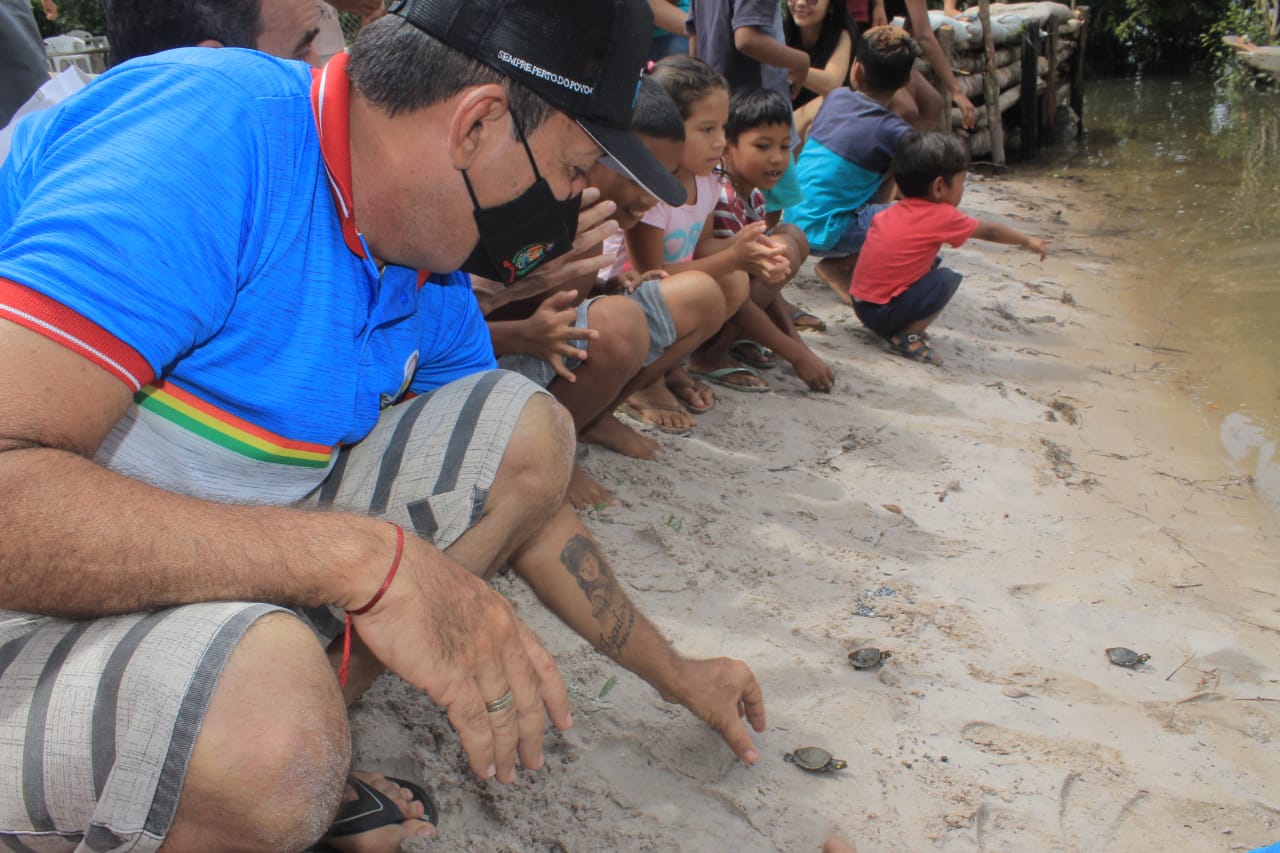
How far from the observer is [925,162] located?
4680mm

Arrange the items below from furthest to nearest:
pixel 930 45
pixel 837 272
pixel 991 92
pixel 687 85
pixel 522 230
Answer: pixel 991 92 < pixel 930 45 < pixel 837 272 < pixel 687 85 < pixel 522 230

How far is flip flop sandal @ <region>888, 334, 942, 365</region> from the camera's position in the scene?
Result: 4.65 metres

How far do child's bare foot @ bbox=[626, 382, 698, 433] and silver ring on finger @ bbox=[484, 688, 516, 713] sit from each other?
7.00 feet

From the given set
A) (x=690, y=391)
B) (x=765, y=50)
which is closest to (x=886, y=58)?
(x=765, y=50)

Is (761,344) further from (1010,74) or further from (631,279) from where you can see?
(1010,74)

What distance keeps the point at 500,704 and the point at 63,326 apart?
698mm

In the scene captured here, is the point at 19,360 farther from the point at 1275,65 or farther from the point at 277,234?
the point at 1275,65

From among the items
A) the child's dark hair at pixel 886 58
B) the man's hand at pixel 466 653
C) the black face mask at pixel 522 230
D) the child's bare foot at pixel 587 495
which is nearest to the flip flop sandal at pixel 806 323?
the child's dark hair at pixel 886 58

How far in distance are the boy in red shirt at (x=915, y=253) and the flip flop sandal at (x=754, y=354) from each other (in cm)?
70

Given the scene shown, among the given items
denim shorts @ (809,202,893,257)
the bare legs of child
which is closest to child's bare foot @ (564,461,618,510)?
the bare legs of child

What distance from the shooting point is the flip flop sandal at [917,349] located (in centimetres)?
465

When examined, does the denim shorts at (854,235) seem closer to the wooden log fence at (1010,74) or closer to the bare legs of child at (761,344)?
the bare legs of child at (761,344)

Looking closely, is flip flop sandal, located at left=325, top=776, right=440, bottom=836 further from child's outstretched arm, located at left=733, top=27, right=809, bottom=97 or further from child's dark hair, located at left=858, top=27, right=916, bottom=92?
child's dark hair, located at left=858, top=27, right=916, bottom=92

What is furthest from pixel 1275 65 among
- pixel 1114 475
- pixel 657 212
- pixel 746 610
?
pixel 746 610
